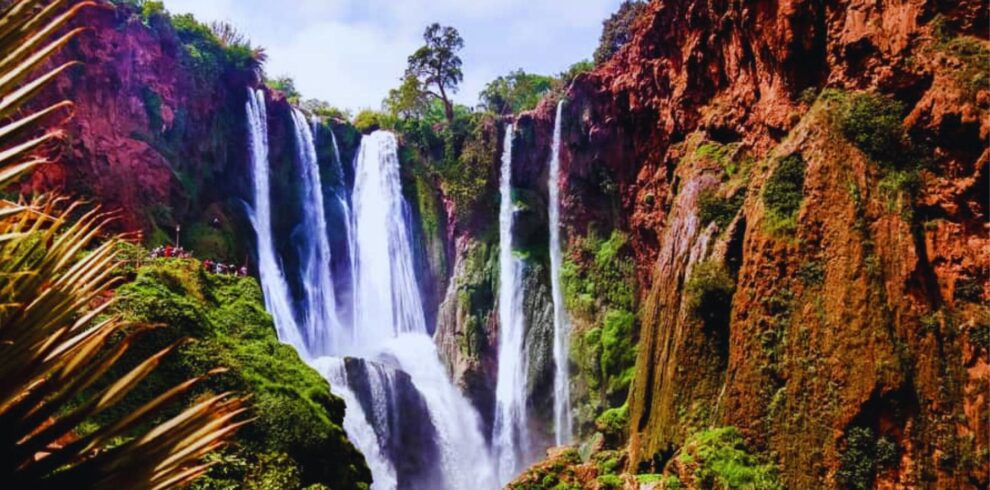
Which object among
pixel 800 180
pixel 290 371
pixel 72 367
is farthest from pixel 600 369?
pixel 72 367

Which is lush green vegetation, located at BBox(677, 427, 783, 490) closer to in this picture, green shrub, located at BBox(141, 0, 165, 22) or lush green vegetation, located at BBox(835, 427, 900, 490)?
lush green vegetation, located at BBox(835, 427, 900, 490)

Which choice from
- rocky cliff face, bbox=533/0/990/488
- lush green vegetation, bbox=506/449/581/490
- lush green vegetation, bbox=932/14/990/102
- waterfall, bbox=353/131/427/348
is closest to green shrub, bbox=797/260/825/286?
rocky cliff face, bbox=533/0/990/488

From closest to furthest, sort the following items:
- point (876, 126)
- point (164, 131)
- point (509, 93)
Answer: point (876, 126), point (164, 131), point (509, 93)

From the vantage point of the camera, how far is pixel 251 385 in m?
9.12

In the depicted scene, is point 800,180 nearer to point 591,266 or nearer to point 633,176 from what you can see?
point 633,176

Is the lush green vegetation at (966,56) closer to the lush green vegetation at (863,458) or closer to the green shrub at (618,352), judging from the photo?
the lush green vegetation at (863,458)

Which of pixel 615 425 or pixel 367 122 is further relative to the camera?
pixel 367 122

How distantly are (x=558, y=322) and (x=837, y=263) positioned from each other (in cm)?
1532

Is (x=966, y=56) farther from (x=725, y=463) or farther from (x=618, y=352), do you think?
(x=618, y=352)

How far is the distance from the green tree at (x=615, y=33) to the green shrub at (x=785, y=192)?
2018 cm

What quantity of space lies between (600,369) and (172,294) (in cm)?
1631

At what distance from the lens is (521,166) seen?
28.3m

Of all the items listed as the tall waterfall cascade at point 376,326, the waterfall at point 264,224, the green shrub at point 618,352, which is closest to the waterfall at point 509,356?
the tall waterfall cascade at point 376,326

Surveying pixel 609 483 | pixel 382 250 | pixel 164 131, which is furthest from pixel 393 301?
pixel 609 483
